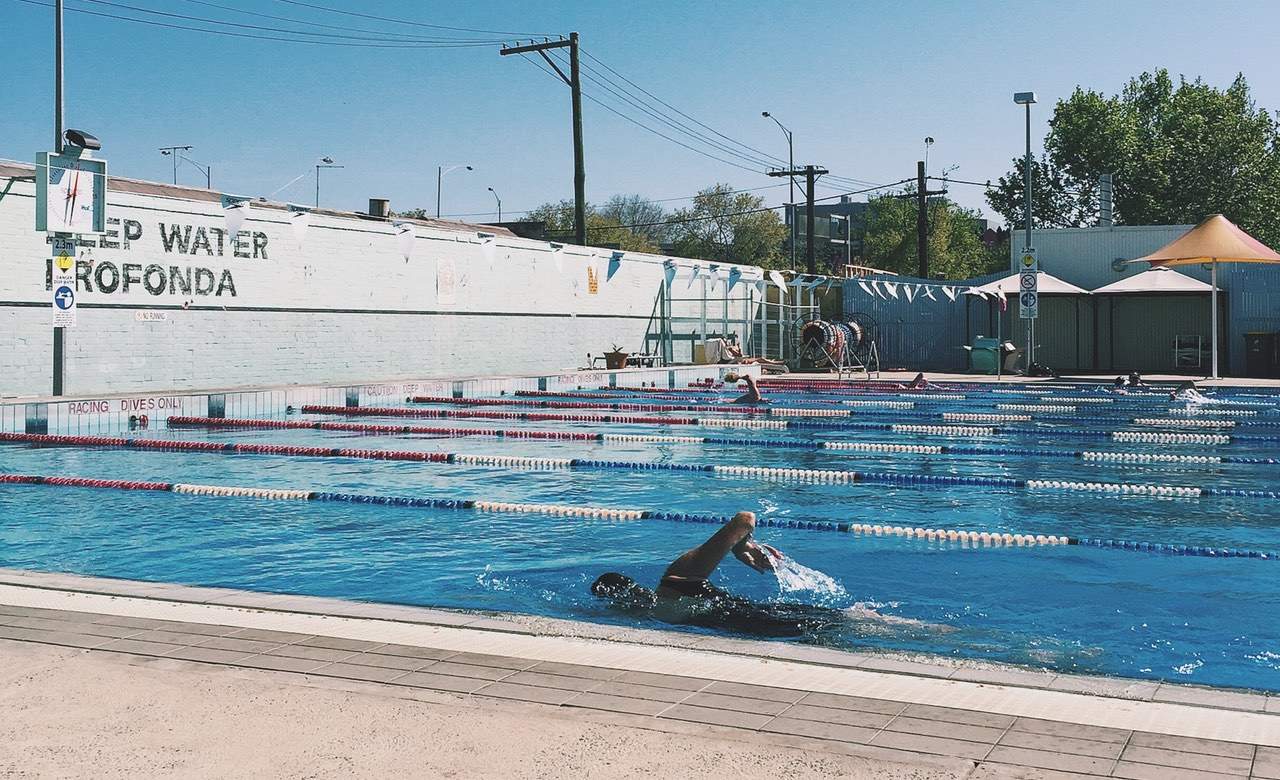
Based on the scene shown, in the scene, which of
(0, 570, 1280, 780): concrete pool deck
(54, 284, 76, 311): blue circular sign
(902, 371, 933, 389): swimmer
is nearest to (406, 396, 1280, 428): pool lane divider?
(902, 371, 933, 389): swimmer

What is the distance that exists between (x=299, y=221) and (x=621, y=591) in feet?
54.4

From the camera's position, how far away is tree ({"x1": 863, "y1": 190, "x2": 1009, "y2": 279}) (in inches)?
2894

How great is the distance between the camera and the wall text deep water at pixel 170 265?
1787cm

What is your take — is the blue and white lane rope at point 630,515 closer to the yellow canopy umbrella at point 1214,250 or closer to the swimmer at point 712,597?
the swimmer at point 712,597

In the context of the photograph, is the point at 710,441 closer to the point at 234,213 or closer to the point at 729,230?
the point at 234,213

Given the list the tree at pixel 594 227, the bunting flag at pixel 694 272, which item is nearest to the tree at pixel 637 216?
the tree at pixel 594 227

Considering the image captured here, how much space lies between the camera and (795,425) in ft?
56.5

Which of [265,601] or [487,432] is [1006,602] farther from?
[487,432]

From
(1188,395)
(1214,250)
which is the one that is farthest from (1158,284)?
(1188,395)

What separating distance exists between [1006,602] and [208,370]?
52.7 ft

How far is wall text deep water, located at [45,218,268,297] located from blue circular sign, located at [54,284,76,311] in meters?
0.62

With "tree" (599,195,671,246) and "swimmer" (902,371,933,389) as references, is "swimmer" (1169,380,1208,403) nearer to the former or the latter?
"swimmer" (902,371,933,389)

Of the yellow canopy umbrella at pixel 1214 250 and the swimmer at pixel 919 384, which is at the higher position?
the yellow canopy umbrella at pixel 1214 250

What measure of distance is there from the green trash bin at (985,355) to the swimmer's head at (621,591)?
24.6m
